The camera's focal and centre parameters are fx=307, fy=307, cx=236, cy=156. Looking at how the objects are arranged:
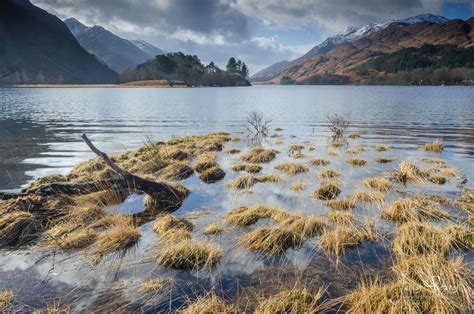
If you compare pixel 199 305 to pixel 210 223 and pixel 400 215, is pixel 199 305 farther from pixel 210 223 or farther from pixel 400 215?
pixel 400 215

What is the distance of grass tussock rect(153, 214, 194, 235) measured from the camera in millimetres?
9445

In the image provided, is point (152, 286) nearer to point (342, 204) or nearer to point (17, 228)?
point (17, 228)

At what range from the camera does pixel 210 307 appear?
5.72 m

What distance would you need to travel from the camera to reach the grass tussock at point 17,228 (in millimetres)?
8773

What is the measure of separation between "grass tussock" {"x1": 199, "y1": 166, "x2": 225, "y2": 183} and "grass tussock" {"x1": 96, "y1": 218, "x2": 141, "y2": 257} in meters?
6.34

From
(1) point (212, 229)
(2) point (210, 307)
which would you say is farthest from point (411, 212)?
(2) point (210, 307)

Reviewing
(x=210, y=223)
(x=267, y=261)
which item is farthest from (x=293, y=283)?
(x=210, y=223)

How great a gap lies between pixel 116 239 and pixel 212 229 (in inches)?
108

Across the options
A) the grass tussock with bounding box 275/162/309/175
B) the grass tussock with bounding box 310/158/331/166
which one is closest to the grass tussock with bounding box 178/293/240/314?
the grass tussock with bounding box 275/162/309/175

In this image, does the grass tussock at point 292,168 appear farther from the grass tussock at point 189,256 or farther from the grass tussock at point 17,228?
the grass tussock at point 17,228

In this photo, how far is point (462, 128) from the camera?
33.0 metres

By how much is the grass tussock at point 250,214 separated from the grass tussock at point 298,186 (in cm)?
282

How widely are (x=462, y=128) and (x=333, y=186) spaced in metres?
28.8

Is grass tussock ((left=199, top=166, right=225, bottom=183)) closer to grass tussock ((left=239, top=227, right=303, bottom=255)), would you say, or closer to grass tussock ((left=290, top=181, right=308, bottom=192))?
grass tussock ((left=290, top=181, right=308, bottom=192))
